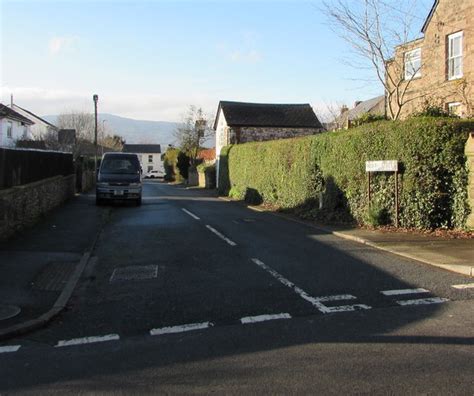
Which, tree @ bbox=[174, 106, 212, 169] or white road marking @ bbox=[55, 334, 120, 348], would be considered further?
tree @ bbox=[174, 106, 212, 169]

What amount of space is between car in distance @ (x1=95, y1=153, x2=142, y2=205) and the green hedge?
675cm

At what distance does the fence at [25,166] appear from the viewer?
14.2 m

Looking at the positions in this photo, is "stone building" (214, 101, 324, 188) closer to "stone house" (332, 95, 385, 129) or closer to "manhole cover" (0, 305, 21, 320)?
"stone house" (332, 95, 385, 129)

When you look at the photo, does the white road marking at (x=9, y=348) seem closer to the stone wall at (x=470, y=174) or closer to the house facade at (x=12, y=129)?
the stone wall at (x=470, y=174)

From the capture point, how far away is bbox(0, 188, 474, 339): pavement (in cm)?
741

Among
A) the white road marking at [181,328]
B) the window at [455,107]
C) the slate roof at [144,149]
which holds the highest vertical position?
the slate roof at [144,149]

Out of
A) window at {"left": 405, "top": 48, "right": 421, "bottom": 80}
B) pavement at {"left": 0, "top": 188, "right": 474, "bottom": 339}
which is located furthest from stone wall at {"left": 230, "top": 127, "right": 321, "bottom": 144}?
pavement at {"left": 0, "top": 188, "right": 474, "bottom": 339}

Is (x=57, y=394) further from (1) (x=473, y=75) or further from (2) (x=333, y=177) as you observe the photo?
(1) (x=473, y=75)

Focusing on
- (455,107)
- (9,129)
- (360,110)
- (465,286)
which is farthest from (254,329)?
(360,110)

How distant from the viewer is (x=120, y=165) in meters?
25.9

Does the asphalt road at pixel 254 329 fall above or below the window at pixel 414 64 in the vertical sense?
below

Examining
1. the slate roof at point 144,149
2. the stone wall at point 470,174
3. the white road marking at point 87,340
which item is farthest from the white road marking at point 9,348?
the slate roof at point 144,149

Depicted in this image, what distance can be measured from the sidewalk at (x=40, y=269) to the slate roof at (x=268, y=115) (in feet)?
95.0

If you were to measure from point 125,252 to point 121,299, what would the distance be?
169 inches
